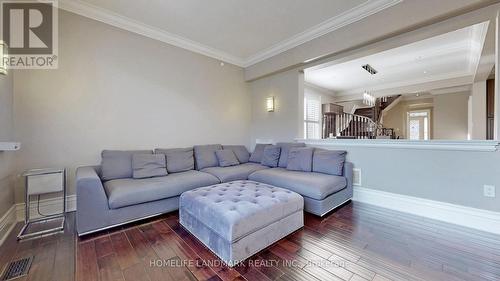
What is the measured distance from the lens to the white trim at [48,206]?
243 centimetres

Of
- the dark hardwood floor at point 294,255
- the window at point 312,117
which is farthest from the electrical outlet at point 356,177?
the window at point 312,117

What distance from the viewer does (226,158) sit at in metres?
3.89

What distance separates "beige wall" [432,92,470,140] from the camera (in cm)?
596

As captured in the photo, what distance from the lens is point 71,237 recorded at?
2.07 meters

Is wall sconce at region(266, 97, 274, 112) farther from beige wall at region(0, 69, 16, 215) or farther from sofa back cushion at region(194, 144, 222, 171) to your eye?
A: beige wall at region(0, 69, 16, 215)

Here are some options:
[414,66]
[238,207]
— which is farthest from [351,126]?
[238,207]

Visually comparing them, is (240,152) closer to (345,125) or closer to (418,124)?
(345,125)

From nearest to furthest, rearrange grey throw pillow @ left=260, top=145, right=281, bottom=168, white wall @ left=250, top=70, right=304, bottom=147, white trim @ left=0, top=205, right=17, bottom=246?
white trim @ left=0, top=205, right=17, bottom=246
grey throw pillow @ left=260, top=145, right=281, bottom=168
white wall @ left=250, top=70, right=304, bottom=147

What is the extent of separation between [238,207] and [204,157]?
206 centimetres

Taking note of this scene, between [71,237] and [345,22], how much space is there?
4.41 m

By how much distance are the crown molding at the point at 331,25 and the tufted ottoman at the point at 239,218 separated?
106 inches

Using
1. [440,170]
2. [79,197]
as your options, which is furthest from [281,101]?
[79,197]

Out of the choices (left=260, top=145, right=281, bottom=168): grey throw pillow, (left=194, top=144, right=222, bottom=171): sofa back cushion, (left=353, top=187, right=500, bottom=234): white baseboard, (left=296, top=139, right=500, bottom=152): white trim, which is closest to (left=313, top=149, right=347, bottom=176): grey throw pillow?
(left=296, top=139, right=500, bottom=152): white trim

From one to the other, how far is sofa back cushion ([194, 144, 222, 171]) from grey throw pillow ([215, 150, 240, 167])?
8 centimetres
